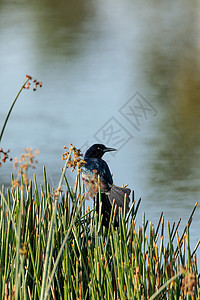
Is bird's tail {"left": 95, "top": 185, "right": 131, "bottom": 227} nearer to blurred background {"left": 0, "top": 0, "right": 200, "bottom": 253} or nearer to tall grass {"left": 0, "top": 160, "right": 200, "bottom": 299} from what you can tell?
tall grass {"left": 0, "top": 160, "right": 200, "bottom": 299}

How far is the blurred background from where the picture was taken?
2844mm

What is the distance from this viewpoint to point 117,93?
3.77 meters

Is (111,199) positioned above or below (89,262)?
above

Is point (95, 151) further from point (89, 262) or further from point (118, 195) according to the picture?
point (89, 262)

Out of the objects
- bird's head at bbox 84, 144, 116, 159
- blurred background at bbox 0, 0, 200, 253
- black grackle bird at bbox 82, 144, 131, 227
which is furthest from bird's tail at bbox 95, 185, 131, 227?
blurred background at bbox 0, 0, 200, 253

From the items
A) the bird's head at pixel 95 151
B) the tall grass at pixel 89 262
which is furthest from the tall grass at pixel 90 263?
the bird's head at pixel 95 151

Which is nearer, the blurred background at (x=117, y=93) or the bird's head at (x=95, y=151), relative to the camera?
the bird's head at (x=95, y=151)

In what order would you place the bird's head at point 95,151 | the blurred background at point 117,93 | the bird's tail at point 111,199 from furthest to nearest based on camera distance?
the blurred background at point 117,93 < the bird's head at point 95,151 < the bird's tail at point 111,199

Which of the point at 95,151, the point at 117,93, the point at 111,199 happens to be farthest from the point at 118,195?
the point at 117,93

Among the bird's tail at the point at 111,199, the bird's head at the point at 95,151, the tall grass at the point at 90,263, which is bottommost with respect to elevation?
the tall grass at the point at 90,263

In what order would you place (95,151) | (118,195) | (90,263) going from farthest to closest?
(95,151), (118,195), (90,263)

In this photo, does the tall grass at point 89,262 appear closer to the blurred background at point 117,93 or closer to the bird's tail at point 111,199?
the bird's tail at point 111,199

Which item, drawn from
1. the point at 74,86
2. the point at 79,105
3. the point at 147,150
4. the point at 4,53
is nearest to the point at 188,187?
the point at 147,150

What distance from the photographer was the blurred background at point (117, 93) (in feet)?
9.33
